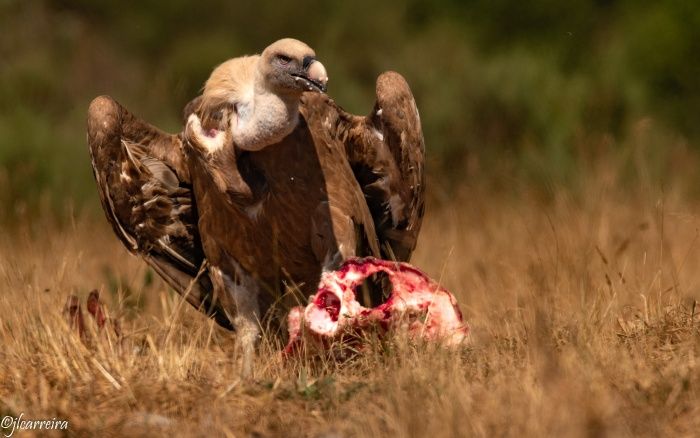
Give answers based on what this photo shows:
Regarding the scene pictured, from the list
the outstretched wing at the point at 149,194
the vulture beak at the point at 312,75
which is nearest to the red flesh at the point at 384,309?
the vulture beak at the point at 312,75

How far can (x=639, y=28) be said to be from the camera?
16469 millimetres

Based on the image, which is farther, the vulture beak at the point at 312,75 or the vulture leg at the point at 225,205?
the vulture leg at the point at 225,205

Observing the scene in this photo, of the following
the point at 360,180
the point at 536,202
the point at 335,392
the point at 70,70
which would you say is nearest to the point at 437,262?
the point at 536,202

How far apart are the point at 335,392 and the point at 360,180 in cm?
219

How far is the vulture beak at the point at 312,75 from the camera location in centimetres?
563

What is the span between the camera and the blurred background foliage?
523 inches

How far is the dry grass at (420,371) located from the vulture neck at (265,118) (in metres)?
0.92

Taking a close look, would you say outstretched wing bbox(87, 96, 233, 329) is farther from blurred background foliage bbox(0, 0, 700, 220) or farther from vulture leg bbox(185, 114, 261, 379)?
blurred background foliage bbox(0, 0, 700, 220)

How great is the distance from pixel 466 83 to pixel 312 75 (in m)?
9.37
